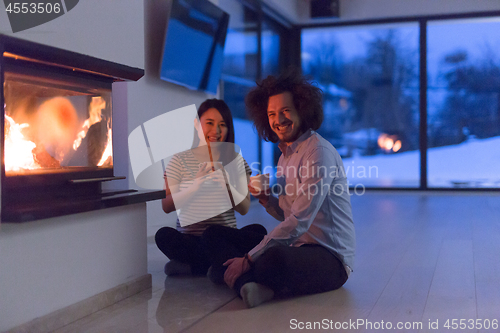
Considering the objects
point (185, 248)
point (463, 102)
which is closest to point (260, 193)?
point (185, 248)

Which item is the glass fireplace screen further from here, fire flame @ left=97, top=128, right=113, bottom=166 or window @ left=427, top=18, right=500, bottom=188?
window @ left=427, top=18, right=500, bottom=188

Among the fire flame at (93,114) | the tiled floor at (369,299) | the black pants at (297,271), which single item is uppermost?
the fire flame at (93,114)

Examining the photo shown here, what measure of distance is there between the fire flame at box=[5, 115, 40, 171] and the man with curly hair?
820 mm

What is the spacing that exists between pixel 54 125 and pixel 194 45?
2.19 metres

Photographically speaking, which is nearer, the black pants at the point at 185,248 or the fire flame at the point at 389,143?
the black pants at the point at 185,248

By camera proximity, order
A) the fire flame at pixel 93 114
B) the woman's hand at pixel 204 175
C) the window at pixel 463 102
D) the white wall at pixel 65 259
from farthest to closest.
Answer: the window at pixel 463 102 → the woman's hand at pixel 204 175 → the fire flame at pixel 93 114 → the white wall at pixel 65 259

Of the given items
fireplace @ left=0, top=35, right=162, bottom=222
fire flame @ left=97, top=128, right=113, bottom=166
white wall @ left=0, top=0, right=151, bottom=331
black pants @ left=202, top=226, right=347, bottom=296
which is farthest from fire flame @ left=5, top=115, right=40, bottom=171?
black pants @ left=202, top=226, right=347, bottom=296

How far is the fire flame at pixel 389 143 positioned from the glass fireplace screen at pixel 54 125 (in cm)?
521

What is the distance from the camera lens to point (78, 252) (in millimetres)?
1759

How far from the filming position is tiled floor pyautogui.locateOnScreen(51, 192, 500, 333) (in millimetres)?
1653

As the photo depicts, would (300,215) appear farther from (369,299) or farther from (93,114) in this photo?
(93,114)

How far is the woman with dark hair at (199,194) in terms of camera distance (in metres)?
2.30

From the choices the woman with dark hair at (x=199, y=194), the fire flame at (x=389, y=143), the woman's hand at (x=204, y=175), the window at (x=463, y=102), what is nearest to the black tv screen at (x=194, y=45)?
the woman with dark hair at (x=199, y=194)

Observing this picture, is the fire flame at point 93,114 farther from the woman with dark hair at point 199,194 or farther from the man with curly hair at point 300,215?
the man with curly hair at point 300,215
